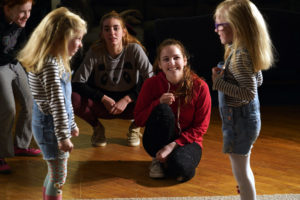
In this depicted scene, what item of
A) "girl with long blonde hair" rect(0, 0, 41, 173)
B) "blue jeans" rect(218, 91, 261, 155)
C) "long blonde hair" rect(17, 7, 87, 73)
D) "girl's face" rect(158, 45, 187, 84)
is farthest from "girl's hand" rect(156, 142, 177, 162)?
"long blonde hair" rect(17, 7, 87, 73)

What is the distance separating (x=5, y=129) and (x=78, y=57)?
1067 millimetres

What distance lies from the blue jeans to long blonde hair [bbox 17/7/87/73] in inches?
23.7

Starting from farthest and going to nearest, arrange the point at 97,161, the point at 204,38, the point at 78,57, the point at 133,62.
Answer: the point at 204,38, the point at 78,57, the point at 133,62, the point at 97,161

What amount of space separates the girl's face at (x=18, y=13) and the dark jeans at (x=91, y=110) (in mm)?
706

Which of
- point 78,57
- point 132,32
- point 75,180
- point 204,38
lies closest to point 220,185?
point 75,180

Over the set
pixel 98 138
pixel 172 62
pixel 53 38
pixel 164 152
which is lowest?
pixel 98 138

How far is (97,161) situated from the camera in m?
2.52

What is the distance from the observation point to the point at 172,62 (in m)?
2.25

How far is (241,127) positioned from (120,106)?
1.25 m

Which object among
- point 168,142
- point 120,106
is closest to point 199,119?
point 168,142

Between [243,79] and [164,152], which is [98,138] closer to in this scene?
[164,152]

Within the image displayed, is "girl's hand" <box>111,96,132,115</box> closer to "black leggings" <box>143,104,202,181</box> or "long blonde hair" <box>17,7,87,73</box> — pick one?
"black leggings" <box>143,104,202,181</box>

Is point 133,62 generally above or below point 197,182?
above

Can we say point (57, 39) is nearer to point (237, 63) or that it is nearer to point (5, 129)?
point (237, 63)
